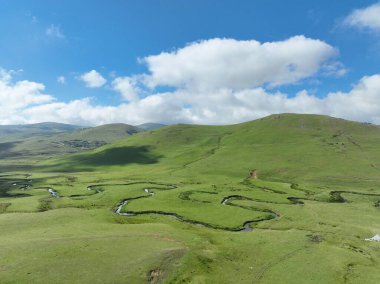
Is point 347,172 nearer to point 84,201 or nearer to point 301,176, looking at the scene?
point 301,176

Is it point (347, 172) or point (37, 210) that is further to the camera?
point (347, 172)

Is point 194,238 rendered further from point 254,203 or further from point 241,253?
point 254,203

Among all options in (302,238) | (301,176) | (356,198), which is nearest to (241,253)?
(302,238)

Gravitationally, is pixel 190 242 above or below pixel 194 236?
above

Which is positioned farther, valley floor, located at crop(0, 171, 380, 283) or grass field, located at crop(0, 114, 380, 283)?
grass field, located at crop(0, 114, 380, 283)

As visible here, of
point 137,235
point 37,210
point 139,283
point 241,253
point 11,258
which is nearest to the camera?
point 139,283

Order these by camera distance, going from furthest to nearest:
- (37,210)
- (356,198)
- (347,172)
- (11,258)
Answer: (347,172), (356,198), (37,210), (11,258)

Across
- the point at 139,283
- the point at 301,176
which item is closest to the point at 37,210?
the point at 139,283

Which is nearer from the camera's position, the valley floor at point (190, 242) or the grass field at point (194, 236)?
the valley floor at point (190, 242)

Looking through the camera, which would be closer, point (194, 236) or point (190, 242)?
point (190, 242)
